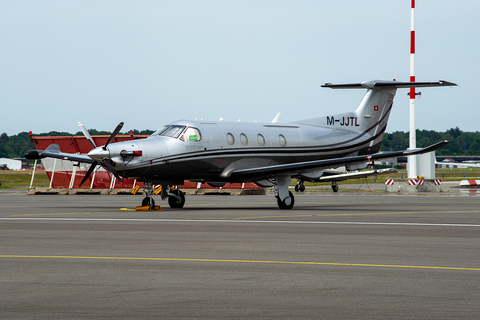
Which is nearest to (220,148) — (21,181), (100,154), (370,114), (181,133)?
(181,133)

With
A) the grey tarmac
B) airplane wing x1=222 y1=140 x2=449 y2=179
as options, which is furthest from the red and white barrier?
the grey tarmac

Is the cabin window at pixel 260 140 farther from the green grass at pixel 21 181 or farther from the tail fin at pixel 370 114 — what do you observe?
the green grass at pixel 21 181

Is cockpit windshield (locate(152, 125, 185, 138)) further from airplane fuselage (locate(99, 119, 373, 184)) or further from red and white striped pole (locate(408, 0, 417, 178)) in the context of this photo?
red and white striped pole (locate(408, 0, 417, 178))

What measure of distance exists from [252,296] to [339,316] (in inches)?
45.2

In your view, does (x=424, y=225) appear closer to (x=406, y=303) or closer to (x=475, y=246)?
(x=475, y=246)

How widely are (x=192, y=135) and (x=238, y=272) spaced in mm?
14016

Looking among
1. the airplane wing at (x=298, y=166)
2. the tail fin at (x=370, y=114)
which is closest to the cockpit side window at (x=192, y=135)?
the airplane wing at (x=298, y=166)

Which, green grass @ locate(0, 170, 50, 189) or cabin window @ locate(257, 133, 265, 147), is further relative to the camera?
green grass @ locate(0, 170, 50, 189)

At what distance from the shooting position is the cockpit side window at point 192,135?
21344 millimetres

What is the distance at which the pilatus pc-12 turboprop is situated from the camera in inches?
803

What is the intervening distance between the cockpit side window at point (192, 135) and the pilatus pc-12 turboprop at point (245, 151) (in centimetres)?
1

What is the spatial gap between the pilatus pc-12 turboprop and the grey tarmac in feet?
20.6

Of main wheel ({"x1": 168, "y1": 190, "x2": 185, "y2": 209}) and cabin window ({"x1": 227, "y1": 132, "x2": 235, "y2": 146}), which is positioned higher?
cabin window ({"x1": 227, "y1": 132, "x2": 235, "y2": 146})

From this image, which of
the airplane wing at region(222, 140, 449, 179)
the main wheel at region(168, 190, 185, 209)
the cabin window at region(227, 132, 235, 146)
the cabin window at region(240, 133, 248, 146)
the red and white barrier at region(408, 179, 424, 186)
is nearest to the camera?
the airplane wing at region(222, 140, 449, 179)
